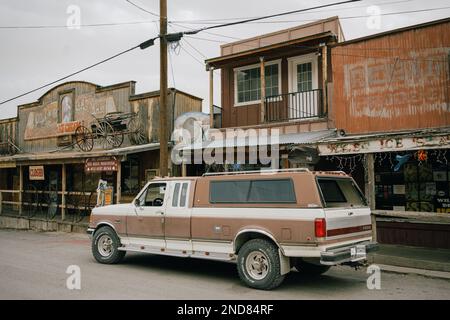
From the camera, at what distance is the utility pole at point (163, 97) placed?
1201 cm

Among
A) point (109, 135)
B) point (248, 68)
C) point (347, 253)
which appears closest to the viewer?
point (347, 253)

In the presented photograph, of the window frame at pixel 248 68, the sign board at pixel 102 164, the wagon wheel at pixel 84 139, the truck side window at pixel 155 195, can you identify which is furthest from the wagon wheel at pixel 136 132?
the truck side window at pixel 155 195

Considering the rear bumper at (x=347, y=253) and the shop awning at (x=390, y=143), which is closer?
the rear bumper at (x=347, y=253)

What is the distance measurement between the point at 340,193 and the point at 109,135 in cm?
1275

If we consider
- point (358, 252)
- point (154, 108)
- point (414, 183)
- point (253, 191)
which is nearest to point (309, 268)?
point (358, 252)

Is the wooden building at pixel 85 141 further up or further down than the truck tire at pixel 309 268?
further up

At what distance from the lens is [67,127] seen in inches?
821

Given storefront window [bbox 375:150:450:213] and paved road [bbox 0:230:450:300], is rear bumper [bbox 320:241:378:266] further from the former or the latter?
storefront window [bbox 375:150:450:213]

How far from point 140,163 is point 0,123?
1238 centimetres

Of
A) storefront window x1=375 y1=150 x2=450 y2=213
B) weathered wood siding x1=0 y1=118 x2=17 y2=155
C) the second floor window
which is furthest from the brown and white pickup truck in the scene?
weathered wood siding x1=0 y1=118 x2=17 y2=155

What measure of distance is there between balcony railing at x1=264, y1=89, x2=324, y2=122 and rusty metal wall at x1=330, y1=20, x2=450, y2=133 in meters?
1.08

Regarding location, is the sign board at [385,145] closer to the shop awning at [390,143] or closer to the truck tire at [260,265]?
the shop awning at [390,143]

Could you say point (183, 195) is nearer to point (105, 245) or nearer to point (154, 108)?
point (105, 245)

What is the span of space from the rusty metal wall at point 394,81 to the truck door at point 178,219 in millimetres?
5874
